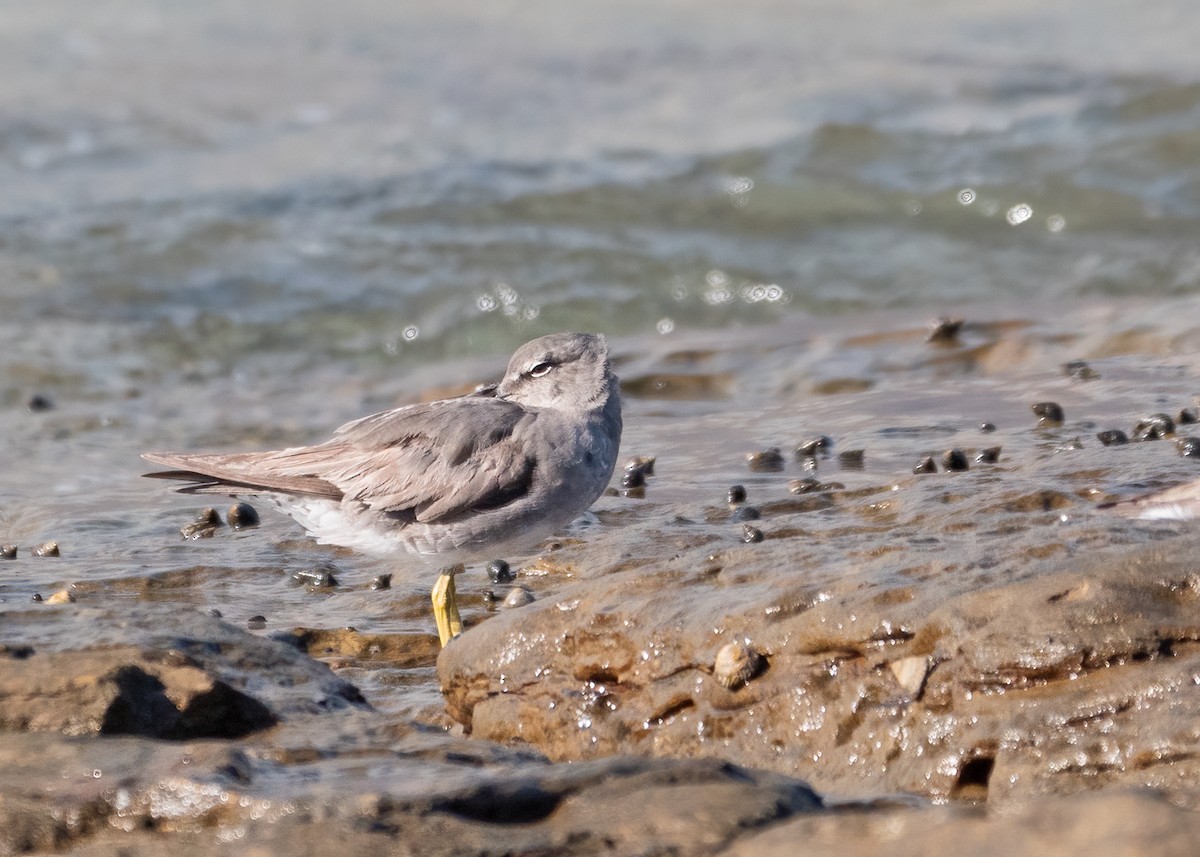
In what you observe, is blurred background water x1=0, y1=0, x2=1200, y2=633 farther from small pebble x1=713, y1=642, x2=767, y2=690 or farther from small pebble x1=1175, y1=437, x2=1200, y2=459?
small pebble x1=713, y1=642, x2=767, y2=690

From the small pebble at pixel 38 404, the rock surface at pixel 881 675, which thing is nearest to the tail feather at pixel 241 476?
the rock surface at pixel 881 675

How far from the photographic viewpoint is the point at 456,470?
6090mm

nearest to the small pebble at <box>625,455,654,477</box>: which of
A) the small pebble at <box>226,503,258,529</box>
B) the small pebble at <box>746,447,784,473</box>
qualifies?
the small pebble at <box>746,447,784,473</box>

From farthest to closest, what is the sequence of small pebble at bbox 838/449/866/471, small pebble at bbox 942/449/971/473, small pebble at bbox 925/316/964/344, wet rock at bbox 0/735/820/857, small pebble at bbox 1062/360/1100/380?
small pebble at bbox 925/316/964/344
small pebble at bbox 1062/360/1100/380
small pebble at bbox 838/449/866/471
small pebble at bbox 942/449/971/473
wet rock at bbox 0/735/820/857

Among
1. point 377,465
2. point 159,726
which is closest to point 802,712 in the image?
point 159,726

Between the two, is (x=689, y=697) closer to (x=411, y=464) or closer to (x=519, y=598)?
(x=519, y=598)

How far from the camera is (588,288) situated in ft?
48.6

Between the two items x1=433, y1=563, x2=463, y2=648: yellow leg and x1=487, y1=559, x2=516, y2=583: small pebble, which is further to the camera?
x1=487, y1=559, x2=516, y2=583: small pebble

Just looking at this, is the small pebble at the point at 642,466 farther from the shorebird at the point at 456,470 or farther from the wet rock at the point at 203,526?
the wet rock at the point at 203,526

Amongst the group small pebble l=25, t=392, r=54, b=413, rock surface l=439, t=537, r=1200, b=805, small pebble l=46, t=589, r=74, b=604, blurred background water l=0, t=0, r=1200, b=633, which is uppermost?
blurred background water l=0, t=0, r=1200, b=633

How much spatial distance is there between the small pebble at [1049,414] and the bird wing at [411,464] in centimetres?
311

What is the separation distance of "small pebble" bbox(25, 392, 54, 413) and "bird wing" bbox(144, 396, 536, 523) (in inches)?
234

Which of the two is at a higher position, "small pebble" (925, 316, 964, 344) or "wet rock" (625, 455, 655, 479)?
"small pebble" (925, 316, 964, 344)

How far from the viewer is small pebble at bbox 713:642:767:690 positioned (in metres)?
4.30
